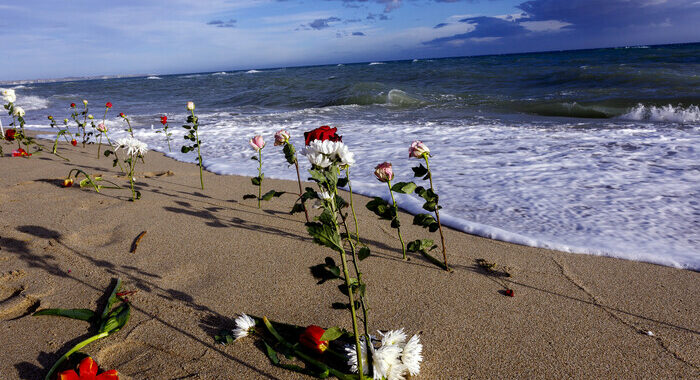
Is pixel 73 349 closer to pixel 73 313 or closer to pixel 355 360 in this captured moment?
pixel 73 313

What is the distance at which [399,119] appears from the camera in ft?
29.8

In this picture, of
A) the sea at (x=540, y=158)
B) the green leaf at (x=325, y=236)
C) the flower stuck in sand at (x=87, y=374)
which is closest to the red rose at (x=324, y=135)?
the green leaf at (x=325, y=236)

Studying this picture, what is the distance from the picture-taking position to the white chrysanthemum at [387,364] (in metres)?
1.27

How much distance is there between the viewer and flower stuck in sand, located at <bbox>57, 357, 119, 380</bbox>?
4.14 feet

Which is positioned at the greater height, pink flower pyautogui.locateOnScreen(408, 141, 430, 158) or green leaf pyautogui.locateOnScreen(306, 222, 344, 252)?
pink flower pyautogui.locateOnScreen(408, 141, 430, 158)

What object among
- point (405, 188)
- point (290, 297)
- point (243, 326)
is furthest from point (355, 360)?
point (405, 188)

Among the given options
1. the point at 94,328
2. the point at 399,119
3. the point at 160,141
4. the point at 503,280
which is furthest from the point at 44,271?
the point at 399,119

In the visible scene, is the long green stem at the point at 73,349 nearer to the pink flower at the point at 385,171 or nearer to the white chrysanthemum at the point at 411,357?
the white chrysanthemum at the point at 411,357

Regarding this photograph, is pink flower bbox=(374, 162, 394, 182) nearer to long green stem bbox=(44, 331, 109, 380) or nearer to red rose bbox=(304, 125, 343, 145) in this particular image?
red rose bbox=(304, 125, 343, 145)

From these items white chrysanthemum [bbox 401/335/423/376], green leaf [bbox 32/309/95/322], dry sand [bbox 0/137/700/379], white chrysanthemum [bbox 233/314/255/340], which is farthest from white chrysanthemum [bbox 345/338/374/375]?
green leaf [bbox 32/309/95/322]

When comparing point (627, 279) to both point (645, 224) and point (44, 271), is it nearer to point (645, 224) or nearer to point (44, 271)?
point (645, 224)

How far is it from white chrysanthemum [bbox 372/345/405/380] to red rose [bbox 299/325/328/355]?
0.23 metres

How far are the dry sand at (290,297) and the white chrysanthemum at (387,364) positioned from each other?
0.65 feet

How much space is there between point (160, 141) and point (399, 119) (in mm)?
4782
